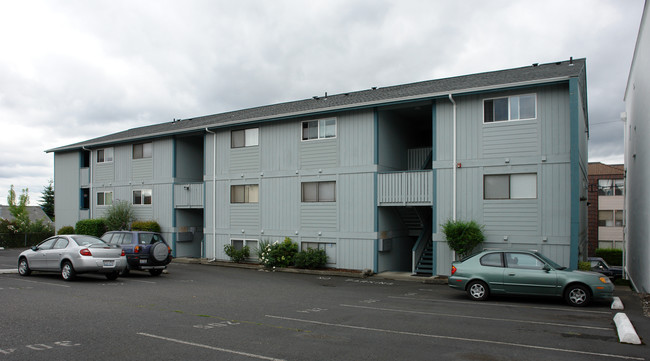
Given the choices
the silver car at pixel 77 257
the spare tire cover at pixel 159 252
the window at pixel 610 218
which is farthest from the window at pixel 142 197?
the window at pixel 610 218

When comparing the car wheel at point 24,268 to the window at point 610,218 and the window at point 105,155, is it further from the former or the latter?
the window at point 610,218

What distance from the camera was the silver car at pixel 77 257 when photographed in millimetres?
15133

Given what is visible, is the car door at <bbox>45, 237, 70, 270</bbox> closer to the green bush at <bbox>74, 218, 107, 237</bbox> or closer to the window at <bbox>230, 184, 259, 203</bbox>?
the window at <bbox>230, 184, 259, 203</bbox>

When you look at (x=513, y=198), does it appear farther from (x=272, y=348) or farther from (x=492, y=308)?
(x=272, y=348)

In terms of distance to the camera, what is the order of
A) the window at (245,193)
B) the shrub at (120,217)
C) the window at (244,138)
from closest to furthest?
1. the window at (245,193)
2. the window at (244,138)
3. the shrub at (120,217)

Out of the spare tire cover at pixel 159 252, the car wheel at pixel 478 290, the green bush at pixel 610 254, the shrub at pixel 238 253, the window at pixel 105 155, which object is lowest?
the green bush at pixel 610 254

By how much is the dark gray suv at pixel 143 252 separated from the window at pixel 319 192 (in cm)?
660

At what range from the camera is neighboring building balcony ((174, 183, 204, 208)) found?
2586 centimetres

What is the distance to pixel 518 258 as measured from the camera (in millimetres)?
12609

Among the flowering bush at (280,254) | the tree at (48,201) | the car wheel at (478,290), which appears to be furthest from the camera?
the tree at (48,201)

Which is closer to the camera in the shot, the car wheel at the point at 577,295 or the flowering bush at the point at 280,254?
the car wheel at the point at 577,295

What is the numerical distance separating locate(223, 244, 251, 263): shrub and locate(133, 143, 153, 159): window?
908cm

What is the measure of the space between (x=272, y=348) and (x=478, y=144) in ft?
41.8

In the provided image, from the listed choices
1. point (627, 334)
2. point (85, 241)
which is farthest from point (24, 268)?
point (627, 334)
